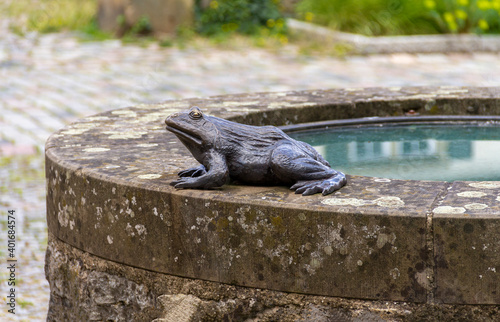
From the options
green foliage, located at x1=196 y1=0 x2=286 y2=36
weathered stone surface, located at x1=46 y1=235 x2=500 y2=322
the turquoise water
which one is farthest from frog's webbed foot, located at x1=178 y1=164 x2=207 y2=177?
green foliage, located at x1=196 y1=0 x2=286 y2=36

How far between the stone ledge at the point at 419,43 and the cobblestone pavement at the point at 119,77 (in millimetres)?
196

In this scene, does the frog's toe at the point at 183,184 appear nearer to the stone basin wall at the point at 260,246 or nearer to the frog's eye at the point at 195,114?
the stone basin wall at the point at 260,246

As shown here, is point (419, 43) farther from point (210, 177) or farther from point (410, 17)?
point (210, 177)

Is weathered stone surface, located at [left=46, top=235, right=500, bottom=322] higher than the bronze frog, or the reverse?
the bronze frog

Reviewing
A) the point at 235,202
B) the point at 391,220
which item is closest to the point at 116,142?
the point at 235,202

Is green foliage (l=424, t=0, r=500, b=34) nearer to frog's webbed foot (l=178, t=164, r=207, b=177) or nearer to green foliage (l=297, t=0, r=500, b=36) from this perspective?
green foliage (l=297, t=0, r=500, b=36)

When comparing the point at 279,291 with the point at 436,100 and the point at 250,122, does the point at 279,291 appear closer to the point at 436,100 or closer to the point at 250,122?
the point at 250,122

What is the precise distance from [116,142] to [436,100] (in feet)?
6.38

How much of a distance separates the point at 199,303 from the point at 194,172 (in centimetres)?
45

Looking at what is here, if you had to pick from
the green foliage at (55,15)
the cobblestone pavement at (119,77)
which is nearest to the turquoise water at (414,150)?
the cobblestone pavement at (119,77)

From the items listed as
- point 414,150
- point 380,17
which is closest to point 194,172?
point 414,150

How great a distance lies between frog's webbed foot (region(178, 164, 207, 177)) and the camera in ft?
8.46

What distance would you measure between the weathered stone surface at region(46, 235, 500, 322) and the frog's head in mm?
476

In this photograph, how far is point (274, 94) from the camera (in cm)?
449
